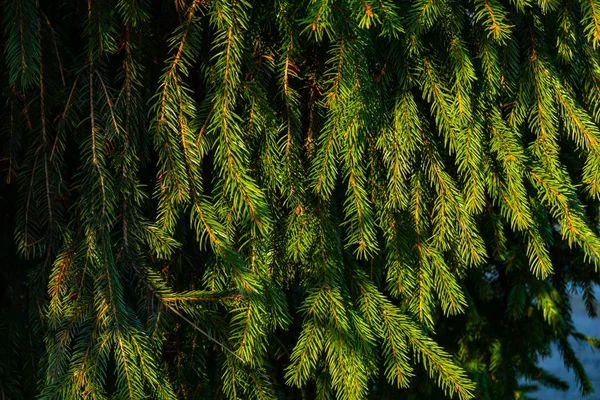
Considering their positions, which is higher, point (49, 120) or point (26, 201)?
point (49, 120)

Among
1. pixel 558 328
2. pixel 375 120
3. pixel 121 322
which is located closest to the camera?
pixel 121 322

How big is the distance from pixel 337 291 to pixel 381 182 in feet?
0.77

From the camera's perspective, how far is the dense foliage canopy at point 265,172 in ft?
4.09

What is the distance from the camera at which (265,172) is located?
136 centimetres

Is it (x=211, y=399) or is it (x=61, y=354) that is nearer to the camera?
(x=61, y=354)

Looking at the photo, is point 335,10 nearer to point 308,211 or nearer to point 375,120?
point 375,120

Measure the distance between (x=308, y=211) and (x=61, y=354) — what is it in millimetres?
496

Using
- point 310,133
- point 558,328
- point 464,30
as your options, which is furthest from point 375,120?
point 558,328

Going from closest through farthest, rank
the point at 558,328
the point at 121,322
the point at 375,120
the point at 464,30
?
the point at 121,322
the point at 375,120
the point at 464,30
the point at 558,328

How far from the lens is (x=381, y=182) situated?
4.71ft

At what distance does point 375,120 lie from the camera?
1336mm

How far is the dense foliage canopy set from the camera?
1.25 m

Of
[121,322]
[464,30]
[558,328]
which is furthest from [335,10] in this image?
[558,328]

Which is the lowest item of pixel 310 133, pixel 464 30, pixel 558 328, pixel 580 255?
pixel 558 328
